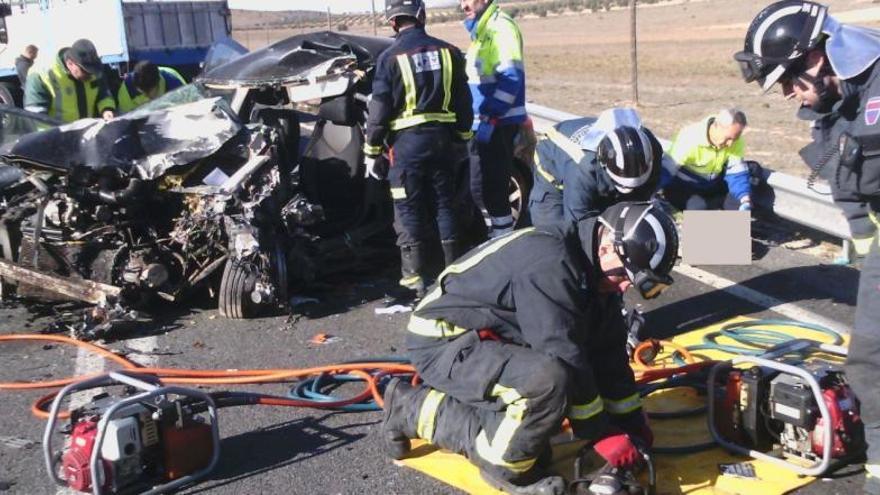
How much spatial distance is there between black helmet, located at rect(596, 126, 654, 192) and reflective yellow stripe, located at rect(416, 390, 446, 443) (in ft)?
4.50

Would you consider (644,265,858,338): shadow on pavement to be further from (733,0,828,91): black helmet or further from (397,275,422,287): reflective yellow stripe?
(733,0,828,91): black helmet

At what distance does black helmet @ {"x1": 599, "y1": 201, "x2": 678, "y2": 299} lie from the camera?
333 cm

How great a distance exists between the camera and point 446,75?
5867mm

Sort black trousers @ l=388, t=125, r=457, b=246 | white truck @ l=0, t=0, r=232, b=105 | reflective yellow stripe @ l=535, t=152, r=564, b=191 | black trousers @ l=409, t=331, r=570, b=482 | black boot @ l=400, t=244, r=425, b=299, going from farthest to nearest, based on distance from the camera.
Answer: white truck @ l=0, t=0, r=232, b=105 < black boot @ l=400, t=244, r=425, b=299 < black trousers @ l=388, t=125, r=457, b=246 < reflective yellow stripe @ l=535, t=152, r=564, b=191 < black trousers @ l=409, t=331, r=570, b=482

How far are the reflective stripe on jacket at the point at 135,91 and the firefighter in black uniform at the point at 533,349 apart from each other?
5.69 metres

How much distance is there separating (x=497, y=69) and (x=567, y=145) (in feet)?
5.98

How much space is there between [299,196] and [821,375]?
349cm

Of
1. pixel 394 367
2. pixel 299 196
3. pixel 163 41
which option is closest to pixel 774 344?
pixel 394 367

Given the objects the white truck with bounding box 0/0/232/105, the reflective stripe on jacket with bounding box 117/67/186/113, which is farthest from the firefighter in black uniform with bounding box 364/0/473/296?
the white truck with bounding box 0/0/232/105

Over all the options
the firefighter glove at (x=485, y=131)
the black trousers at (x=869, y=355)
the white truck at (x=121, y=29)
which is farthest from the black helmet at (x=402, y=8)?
the white truck at (x=121, y=29)

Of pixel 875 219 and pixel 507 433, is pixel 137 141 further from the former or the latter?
pixel 875 219

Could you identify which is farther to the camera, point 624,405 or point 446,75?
point 446,75

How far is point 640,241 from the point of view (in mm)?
3336

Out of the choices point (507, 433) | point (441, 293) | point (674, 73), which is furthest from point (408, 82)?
point (674, 73)
